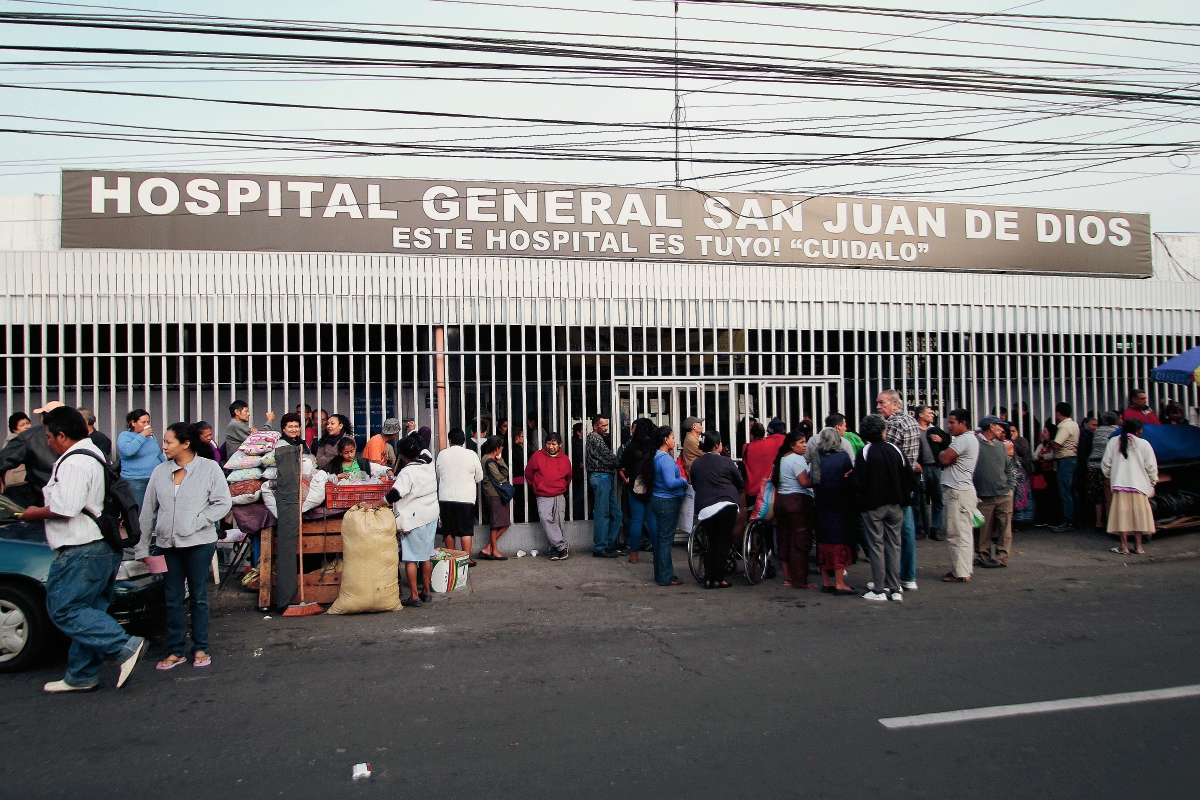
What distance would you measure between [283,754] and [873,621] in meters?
4.81

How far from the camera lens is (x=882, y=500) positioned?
7.77m

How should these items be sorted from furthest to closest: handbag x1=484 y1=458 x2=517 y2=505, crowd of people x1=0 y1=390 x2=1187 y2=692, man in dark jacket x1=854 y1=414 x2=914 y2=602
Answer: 1. handbag x1=484 y1=458 x2=517 y2=505
2. man in dark jacket x1=854 y1=414 x2=914 y2=602
3. crowd of people x1=0 y1=390 x2=1187 y2=692

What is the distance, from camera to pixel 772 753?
4.24 m

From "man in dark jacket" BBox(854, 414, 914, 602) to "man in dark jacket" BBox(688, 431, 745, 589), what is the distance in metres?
1.20

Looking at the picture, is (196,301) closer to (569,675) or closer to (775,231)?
(569,675)

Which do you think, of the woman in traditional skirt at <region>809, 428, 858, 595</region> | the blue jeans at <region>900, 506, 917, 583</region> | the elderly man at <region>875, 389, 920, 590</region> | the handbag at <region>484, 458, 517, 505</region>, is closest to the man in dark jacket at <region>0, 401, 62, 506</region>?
the handbag at <region>484, 458, 517, 505</region>

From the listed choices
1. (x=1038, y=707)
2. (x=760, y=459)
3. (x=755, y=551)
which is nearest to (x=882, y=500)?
(x=755, y=551)

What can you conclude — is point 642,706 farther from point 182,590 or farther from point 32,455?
point 32,455

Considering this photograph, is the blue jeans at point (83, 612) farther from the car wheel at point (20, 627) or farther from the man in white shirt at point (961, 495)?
the man in white shirt at point (961, 495)

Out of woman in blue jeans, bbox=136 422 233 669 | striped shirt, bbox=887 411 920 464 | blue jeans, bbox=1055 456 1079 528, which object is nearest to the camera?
woman in blue jeans, bbox=136 422 233 669

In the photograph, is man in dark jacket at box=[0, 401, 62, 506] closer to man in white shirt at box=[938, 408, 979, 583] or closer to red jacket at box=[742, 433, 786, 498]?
red jacket at box=[742, 433, 786, 498]

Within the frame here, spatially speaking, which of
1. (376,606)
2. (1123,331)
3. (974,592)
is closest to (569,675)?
(376,606)

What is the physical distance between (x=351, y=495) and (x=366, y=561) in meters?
0.66

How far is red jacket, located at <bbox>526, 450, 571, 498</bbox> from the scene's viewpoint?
33.2 ft
